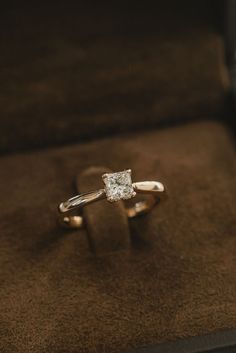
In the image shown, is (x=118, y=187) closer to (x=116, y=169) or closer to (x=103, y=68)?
(x=116, y=169)

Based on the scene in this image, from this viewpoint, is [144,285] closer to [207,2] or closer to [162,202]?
[162,202]

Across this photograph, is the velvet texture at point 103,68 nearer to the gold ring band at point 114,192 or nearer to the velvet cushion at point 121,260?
the velvet cushion at point 121,260

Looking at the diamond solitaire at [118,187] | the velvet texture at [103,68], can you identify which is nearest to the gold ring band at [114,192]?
the diamond solitaire at [118,187]

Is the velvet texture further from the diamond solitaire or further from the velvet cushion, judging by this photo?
the diamond solitaire

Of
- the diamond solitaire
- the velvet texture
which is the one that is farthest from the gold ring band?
the velvet texture

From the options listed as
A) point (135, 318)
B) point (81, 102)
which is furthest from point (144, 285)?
point (81, 102)

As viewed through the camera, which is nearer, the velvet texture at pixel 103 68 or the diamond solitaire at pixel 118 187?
the diamond solitaire at pixel 118 187
